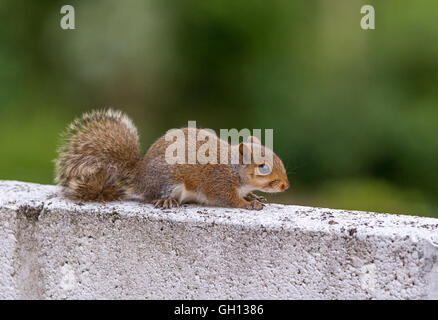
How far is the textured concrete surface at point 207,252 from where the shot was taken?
172 centimetres

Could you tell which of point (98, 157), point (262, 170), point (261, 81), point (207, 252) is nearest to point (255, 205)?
point (262, 170)

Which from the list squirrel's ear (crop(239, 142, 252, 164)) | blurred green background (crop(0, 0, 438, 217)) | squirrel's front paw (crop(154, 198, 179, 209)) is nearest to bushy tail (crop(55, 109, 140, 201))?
squirrel's front paw (crop(154, 198, 179, 209))

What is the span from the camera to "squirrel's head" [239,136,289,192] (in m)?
2.32

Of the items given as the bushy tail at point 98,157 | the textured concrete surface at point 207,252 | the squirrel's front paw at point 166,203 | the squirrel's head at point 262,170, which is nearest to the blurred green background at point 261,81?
the squirrel's head at point 262,170

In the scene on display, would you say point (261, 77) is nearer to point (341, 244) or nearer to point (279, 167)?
point (279, 167)

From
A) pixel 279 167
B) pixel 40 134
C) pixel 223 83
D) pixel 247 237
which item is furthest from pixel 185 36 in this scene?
pixel 247 237

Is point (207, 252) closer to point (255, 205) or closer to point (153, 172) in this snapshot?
point (255, 205)

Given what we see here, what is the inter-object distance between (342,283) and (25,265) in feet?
3.14

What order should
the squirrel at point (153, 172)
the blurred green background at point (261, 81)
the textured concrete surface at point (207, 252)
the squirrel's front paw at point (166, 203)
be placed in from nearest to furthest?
the textured concrete surface at point (207, 252), the squirrel's front paw at point (166, 203), the squirrel at point (153, 172), the blurred green background at point (261, 81)

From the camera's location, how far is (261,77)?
5.73 m

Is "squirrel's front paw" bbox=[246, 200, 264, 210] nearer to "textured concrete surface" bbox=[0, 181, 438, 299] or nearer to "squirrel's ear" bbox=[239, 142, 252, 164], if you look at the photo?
"textured concrete surface" bbox=[0, 181, 438, 299]

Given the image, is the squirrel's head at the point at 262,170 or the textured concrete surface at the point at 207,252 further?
the squirrel's head at the point at 262,170

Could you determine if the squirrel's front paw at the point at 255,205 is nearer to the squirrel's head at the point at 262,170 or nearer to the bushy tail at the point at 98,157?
the squirrel's head at the point at 262,170

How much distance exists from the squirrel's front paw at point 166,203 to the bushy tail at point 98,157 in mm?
132
